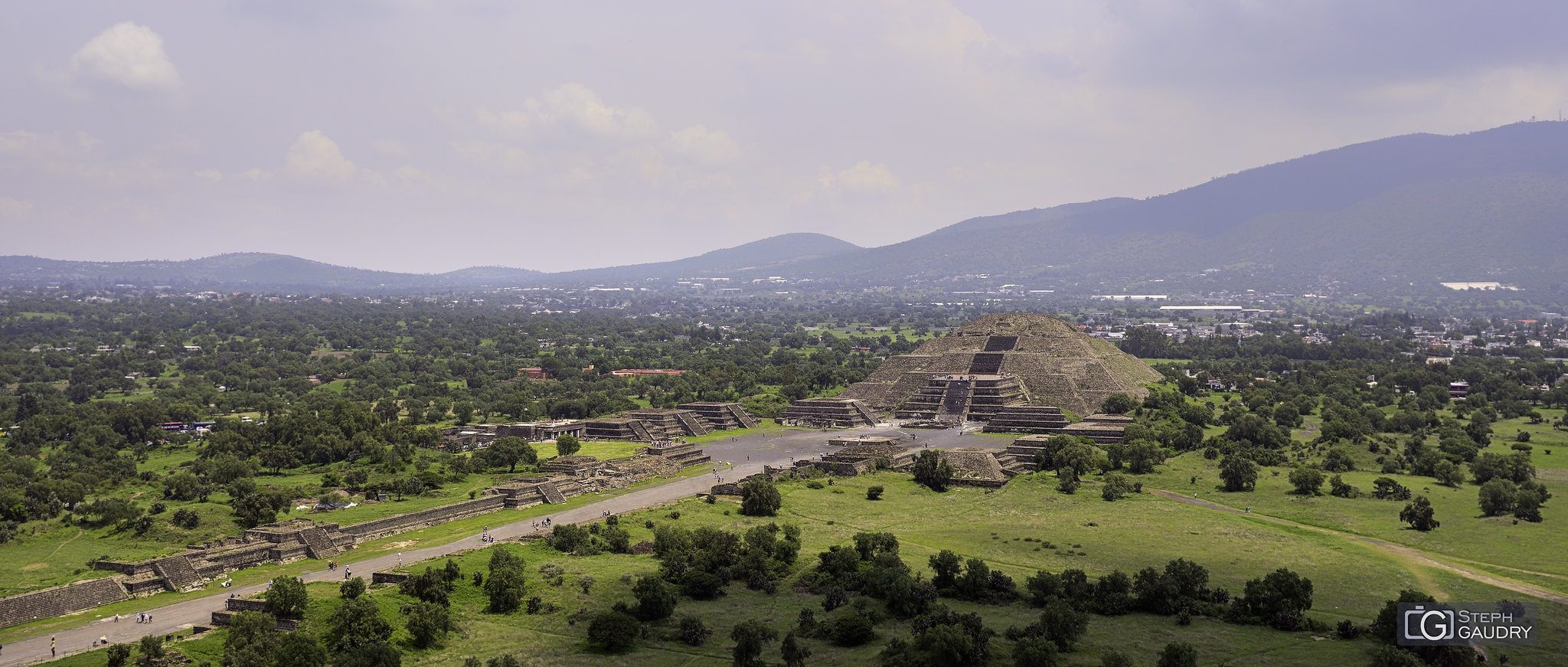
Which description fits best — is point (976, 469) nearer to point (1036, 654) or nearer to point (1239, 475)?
point (1239, 475)

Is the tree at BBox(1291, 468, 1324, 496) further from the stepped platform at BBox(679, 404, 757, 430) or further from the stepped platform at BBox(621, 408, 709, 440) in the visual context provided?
the stepped platform at BBox(679, 404, 757, 430)

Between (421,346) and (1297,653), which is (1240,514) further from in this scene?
(421,346)

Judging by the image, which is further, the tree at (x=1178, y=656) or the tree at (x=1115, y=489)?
the tree at (x=1115, y=489)

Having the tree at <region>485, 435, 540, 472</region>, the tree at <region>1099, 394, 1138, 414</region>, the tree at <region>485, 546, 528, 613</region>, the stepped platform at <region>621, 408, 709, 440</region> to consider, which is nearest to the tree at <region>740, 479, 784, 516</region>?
the tree at <region>485, 546, 528, 613</region>

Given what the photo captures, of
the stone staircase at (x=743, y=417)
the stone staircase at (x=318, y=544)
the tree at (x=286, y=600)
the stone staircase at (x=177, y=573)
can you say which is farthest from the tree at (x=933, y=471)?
the stone staircase at (x=177, y=573)

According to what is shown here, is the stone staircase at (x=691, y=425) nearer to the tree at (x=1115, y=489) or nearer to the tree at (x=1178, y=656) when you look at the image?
the tree at (x=1115, y=489)

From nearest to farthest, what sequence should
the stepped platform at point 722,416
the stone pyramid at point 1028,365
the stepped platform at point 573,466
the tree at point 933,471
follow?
1. the tree at point 933,471
2. the stepped platform at point 573,466
3. the stepped platform at point 722,416
4. the stone pyramid at point 1028,365

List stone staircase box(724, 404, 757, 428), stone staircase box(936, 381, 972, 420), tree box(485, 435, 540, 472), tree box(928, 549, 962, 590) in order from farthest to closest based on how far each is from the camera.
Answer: stone staircase box(936, 381, 972, 420) < stone staircase box(724, 404, 757, 428) < tree box(485, 435, 540, 472) < tree box(928, 549, 962, 590)
